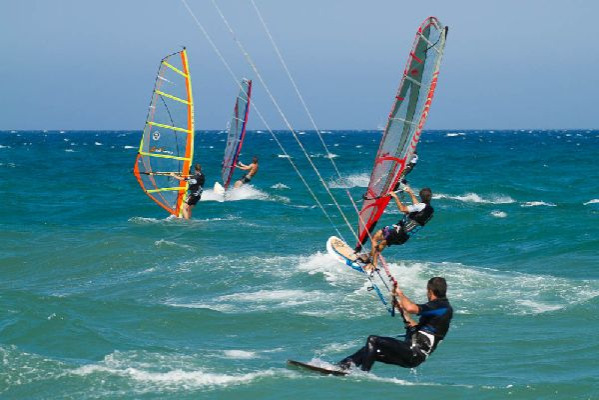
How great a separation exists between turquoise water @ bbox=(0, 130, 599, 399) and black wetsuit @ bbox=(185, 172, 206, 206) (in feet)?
2.11

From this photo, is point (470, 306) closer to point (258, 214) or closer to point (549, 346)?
point (549, 346)

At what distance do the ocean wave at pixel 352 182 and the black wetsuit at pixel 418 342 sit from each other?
27.5 metres

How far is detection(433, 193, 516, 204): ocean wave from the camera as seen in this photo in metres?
27.8

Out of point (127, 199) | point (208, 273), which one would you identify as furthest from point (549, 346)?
point (127, 199)

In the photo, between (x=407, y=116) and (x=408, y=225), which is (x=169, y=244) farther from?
(x=407, y=116)

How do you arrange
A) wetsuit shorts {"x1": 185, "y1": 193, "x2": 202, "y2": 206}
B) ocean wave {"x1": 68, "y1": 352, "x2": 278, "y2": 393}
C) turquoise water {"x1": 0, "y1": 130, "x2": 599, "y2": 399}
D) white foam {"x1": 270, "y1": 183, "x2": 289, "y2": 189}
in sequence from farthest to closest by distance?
white foam {"x1": 270, "y1": 183, "x2": 289, "y2": 189}
wetsuit shorts {"x1": 185, "y1": 193, "x2": 202, "y2": 206}
turquoise water {"x1": 0, "y1": 130, "x2": 599, "y2": 399}
ocean wave {"x1": 68, "y1": 352, "x2": 278, "y2": 393}

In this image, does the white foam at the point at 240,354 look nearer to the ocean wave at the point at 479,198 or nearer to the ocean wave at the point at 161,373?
the ocean wave at the point at 161,373

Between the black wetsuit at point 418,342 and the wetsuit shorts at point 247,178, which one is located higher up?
the black wetsuit at point 418,342

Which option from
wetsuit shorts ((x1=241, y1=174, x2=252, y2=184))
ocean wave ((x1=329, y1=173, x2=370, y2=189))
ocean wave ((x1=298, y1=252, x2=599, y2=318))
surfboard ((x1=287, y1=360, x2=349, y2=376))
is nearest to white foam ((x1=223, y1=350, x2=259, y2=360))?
surfboard ((x1=287, y1=360, x2=349, y2=376))

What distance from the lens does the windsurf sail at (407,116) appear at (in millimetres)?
10891

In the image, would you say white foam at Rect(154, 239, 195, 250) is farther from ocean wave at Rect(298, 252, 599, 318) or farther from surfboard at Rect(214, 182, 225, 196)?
surfboard at Rect(214, 182, 225, 196)

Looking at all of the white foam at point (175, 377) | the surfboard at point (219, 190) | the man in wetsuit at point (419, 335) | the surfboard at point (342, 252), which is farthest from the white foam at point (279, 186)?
the man in wetsuit at point (419, 335)

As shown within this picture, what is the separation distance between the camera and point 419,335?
7.05 metres

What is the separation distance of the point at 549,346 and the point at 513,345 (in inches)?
14.8
